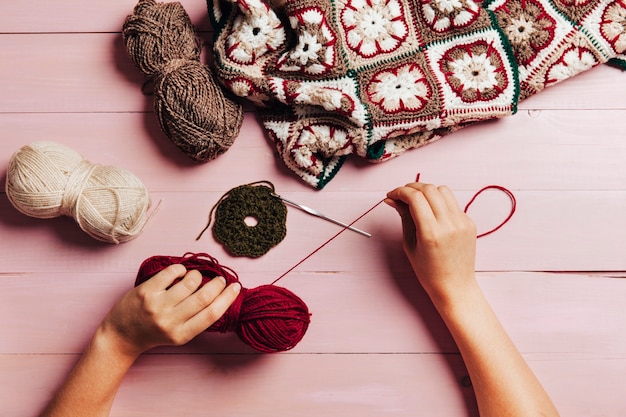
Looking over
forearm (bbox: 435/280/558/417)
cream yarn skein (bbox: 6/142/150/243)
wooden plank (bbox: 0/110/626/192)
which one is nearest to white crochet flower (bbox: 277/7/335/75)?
wooden plank (bbox: 0/110/626/192)

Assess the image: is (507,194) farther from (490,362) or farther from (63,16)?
(63,16)

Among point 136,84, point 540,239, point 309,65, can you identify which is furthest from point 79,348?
point 540,239

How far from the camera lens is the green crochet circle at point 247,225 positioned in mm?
953

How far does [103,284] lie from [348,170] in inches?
19.3

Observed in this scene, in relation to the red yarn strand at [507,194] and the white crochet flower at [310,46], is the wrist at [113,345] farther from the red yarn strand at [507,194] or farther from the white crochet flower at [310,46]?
the red yarn strand at [507,194]

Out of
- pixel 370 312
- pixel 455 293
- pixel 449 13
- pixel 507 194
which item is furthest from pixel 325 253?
pixel 449 13

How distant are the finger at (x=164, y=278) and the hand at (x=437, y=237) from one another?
37 centimetres

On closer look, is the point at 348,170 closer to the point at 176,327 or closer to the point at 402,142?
the point at 402,142

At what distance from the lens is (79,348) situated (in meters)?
0.96

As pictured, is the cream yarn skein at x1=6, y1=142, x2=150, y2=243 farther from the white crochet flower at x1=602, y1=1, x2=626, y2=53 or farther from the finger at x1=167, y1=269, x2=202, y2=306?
the white crochet flower at x1=602, y1=1, x2=626, y2=53

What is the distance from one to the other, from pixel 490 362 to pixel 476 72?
504 millimetres

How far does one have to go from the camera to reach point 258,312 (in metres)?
0.86

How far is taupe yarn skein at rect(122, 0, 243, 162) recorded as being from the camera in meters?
0.89

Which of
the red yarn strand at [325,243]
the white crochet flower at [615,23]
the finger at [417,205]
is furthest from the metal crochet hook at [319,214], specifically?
the white crochet flower at [615,23]
